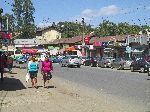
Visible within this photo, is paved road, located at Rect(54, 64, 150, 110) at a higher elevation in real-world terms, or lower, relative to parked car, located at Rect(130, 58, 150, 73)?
lower

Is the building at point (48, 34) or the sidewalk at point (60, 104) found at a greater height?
the building at point (48, 34)

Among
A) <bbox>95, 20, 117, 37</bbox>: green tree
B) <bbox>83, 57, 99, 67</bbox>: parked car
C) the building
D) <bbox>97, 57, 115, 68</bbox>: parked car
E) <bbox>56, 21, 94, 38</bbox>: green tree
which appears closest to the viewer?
<bbox>97, 57, 115, 68</bbox>: parked car

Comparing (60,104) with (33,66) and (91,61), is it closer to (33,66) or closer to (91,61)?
(33,66)

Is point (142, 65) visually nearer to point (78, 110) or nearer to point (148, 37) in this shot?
point (148, 37)

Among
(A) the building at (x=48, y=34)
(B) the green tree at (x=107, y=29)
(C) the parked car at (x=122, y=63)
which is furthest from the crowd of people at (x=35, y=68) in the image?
(A) the building at (x=48, y=34)

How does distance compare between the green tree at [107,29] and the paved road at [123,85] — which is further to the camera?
the green tree at [107,29]

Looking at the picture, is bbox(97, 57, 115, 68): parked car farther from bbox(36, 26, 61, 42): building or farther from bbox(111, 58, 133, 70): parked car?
bbox(36, 26, 61, 42): building

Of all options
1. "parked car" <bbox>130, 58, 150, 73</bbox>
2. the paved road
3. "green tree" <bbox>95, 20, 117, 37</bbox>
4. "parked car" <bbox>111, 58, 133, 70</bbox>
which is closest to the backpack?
the paved road

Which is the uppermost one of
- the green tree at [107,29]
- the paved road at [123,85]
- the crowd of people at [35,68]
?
the green tree at [107,29]

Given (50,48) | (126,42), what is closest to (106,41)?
(126,42)

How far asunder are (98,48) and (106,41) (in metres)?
4.96

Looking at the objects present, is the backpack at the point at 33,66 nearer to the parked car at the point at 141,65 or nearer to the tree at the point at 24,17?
the parked car at the point at 141,65

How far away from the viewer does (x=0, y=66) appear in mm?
26125

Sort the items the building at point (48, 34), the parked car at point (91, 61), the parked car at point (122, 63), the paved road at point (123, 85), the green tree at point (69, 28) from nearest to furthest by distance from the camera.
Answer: the paved road at point (123, 85) → the parked car at point (122, 63) → the parked car at point (91, 61) → the green tree at point (69, 28) → the building at point (48, 34)
